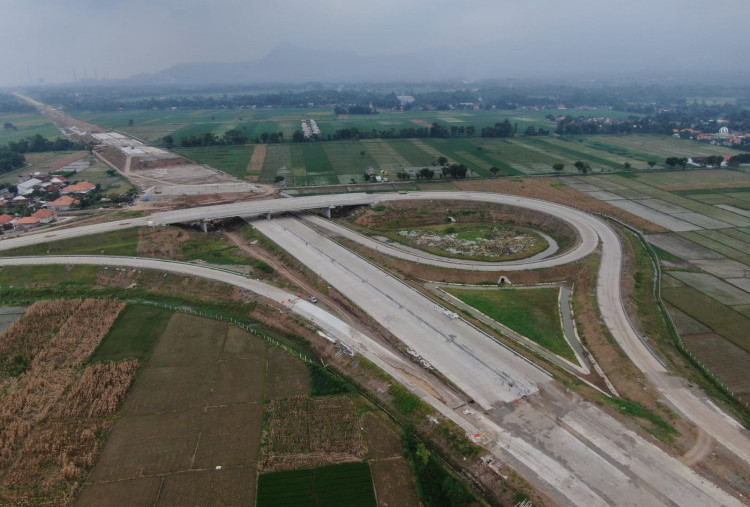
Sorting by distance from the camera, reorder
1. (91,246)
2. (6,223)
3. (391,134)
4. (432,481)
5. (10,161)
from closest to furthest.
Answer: (432,481)
(91,246)
(6,223)
(10,161)
(391,134)

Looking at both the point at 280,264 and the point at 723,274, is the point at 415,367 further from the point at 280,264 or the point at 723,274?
the point at 723,274

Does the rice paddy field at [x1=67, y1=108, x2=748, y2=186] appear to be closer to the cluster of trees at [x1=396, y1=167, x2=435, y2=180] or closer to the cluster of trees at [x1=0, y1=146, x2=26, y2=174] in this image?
the cluster of trees at [x1=396, y1=167, x2=435, y2=180]

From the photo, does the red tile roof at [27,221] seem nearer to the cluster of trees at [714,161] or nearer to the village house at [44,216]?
the village house at [44,216]

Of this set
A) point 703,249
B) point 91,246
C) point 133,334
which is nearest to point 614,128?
point 703,249

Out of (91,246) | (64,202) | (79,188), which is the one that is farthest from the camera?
(79,188)

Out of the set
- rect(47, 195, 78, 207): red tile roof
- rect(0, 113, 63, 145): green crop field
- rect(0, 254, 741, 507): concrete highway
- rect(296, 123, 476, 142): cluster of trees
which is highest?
rect(296, 123, 476, 142): cluster of trees

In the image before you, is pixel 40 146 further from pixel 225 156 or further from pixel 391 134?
pixel 391 134

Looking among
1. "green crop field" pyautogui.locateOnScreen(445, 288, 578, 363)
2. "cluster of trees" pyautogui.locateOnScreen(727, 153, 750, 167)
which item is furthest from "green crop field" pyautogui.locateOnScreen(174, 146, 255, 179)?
"cluster of trees" pyautogui.locateOnScreen(727, 153, 750, 167)

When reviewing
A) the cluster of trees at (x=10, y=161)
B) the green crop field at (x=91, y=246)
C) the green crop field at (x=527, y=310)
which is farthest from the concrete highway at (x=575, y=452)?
the cluster of trees at (x=10, y=161)
